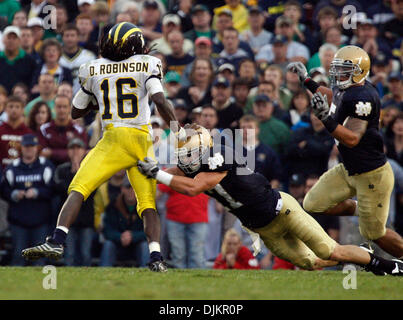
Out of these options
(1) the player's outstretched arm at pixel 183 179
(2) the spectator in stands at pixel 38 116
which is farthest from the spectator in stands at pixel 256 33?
(1) the player's outstretched arm at pixel 183 179

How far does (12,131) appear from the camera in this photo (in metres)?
10.8

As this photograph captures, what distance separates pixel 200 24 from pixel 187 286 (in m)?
7.28

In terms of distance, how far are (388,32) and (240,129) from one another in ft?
12.4

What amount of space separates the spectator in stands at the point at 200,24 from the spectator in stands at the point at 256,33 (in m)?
0.56

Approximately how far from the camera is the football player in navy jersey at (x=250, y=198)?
6.79 metres

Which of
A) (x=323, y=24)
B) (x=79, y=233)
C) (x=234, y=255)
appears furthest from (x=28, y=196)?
(x=323, y=24)

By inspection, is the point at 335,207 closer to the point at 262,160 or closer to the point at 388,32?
the point at 262,160

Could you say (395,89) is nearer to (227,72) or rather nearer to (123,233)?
(227,72)

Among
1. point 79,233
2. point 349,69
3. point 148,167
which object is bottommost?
point 79,233

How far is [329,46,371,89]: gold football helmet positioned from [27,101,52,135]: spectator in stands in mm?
4578

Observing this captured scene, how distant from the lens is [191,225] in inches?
389

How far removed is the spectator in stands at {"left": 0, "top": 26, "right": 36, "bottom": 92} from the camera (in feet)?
40.2

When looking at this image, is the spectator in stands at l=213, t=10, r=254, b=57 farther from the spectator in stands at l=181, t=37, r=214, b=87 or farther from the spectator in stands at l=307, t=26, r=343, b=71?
the spectator in stands at l=307, t=26, r=343, b=71

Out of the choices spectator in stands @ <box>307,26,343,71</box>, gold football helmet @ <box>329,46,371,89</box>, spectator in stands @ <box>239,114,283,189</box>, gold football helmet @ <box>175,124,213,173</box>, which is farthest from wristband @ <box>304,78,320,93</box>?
spectator in stands @ <box>307,26,343,71</box>
